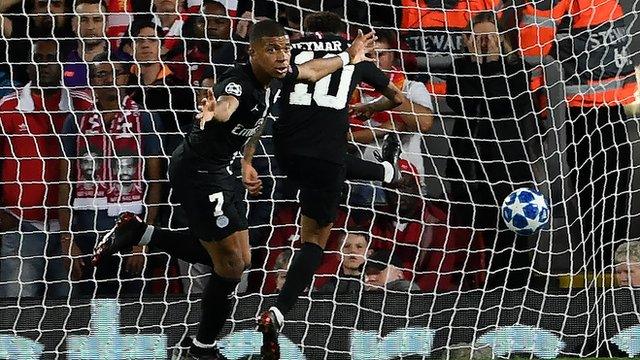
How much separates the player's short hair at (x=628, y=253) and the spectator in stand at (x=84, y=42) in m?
3.24

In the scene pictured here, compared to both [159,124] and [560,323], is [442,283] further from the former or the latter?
[159,124]

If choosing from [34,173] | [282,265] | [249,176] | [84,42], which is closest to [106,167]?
[34,173]

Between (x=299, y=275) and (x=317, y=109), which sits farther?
(x=317, y=109)

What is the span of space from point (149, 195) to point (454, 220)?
1.83 metres

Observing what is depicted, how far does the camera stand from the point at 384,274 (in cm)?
824

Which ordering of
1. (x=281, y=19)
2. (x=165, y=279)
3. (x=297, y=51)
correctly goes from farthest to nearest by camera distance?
1. (x=281, y=19)
2. (x=165, y=279)
3. (x=297, y=51)

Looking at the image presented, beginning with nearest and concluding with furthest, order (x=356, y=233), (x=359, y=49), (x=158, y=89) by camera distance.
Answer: (x=359, y=49), (x=356, y=233), (x=158, y=89)

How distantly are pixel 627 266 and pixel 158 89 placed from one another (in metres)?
2.93

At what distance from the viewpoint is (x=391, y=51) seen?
337 inches

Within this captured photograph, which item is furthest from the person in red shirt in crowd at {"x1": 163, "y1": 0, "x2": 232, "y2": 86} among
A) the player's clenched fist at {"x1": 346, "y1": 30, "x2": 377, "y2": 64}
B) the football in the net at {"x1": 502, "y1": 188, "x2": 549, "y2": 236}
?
the football in the net at {"x1": 502, "y1": 188, "x2": 549, "y2": 236}

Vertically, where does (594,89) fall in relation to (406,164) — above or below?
above

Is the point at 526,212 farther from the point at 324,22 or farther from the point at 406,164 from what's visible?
the point at 324,22

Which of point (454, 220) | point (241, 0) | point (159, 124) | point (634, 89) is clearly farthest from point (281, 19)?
point (634, 89)

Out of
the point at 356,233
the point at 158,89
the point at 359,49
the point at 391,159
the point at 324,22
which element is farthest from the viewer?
the point at 158,89
